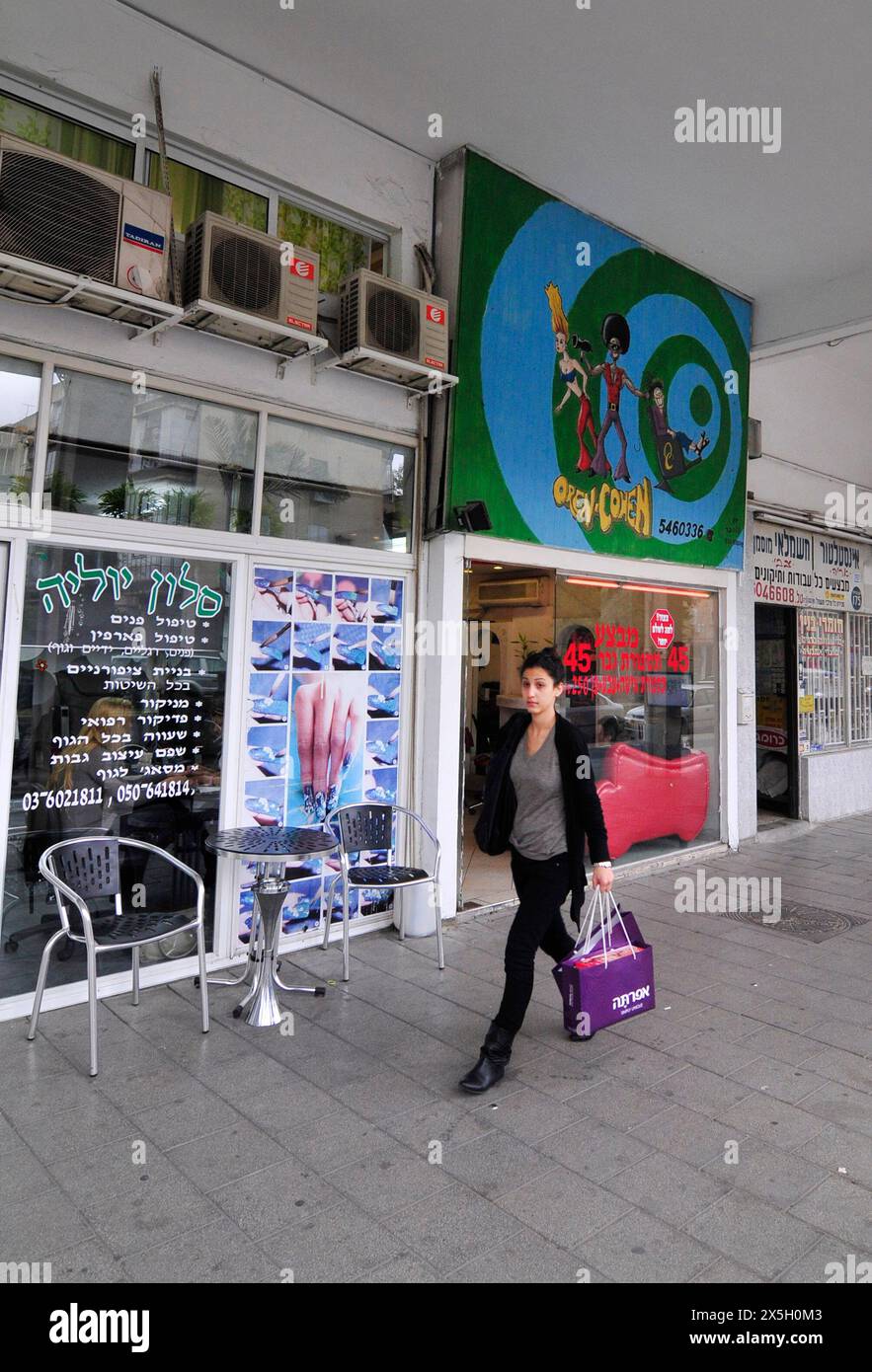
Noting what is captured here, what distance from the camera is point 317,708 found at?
538 centimetres

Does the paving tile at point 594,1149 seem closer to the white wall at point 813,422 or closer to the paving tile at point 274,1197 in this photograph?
the paving tile at point 274,1197

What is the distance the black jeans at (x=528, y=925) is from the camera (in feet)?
11.7

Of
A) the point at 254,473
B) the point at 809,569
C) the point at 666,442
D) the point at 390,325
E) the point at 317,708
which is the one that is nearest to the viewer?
the point at 254,473

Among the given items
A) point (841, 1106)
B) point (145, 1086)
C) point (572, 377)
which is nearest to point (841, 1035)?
point (841, 1106)

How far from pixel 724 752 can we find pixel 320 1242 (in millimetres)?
6588

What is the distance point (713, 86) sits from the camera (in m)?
5.27

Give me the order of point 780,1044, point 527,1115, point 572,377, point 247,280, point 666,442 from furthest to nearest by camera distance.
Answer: point 666,442 → point 572,377 → point 247,280 → point 780,1044 → point 527,1115

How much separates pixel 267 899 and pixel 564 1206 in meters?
2.08

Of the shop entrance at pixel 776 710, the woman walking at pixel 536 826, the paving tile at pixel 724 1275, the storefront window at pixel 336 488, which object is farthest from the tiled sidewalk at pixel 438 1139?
the shop entrance at pixel 776 710

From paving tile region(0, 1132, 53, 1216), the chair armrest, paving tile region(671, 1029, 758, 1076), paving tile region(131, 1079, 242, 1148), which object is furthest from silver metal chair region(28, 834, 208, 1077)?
paving tile region(671, 1029, 758, 1076)

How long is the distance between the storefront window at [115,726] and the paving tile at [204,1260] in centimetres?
209

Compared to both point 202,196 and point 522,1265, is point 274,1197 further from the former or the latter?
A: point 202,196
